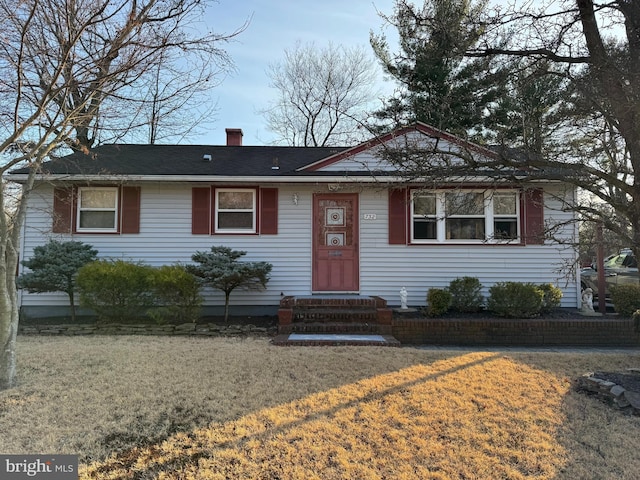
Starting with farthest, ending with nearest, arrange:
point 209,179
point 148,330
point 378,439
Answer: point 209,179, point 148,330, point 378,439

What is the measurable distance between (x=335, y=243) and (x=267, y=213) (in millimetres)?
1627

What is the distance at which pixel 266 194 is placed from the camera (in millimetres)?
8391

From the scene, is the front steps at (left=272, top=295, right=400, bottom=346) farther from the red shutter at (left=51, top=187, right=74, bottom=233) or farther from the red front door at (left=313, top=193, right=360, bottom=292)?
the red shutter at (left=51, top=187, right=74, bottom=233)

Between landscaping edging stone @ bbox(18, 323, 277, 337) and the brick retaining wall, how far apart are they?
8.70 ft

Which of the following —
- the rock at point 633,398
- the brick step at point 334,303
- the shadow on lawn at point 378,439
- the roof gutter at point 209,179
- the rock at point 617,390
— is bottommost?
the shadow on lawn at point 378,439

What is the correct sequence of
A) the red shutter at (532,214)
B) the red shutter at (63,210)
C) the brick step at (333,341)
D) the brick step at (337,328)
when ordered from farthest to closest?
the red shutter at (532,214) < the red shutter at (63,210) < the brick step at (337,328) < the brick step at (333,341)

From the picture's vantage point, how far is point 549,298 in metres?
7.53

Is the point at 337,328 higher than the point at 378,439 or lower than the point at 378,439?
higher

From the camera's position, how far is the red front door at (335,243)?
8.44 m

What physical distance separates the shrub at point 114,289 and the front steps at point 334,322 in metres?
2.71

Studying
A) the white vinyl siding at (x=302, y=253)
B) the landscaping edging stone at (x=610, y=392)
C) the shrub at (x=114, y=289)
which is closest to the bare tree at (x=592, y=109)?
the landscaping edging stone at (x=610, y=392)

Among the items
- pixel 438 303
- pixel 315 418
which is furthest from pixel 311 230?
pixel 315 418

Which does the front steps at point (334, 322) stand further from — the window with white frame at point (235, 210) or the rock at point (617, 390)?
the rock at point (617, 390)

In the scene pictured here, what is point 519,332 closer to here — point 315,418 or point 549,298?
point 549,298
